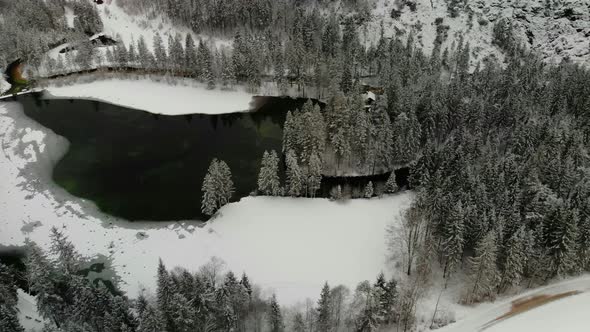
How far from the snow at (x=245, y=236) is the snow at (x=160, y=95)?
35988 mm

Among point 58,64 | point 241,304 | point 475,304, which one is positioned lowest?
point 475,304

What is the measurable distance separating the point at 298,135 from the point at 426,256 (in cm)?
3625

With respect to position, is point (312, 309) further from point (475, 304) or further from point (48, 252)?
point (48, 252)

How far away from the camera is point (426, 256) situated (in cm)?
6631

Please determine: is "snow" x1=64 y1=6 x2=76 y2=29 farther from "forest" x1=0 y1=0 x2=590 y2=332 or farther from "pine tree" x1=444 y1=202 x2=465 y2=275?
"pine tree" x1=444 y1=202 x2=465 y2=275

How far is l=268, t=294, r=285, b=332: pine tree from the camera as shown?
183 ft

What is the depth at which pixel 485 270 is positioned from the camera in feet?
200

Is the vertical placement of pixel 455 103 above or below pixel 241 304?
above

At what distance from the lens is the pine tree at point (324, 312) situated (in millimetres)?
55094

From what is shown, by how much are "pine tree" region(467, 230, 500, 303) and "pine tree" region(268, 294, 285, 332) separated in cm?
2617

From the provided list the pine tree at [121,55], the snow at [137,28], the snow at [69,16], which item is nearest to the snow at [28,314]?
the pine tree at [121,55]

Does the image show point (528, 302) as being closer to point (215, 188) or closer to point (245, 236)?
point (245, 236)

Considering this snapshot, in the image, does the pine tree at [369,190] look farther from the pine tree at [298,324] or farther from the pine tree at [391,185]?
the pine tree at [298,324]

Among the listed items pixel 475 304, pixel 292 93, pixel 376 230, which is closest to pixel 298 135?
pixel 376 230
